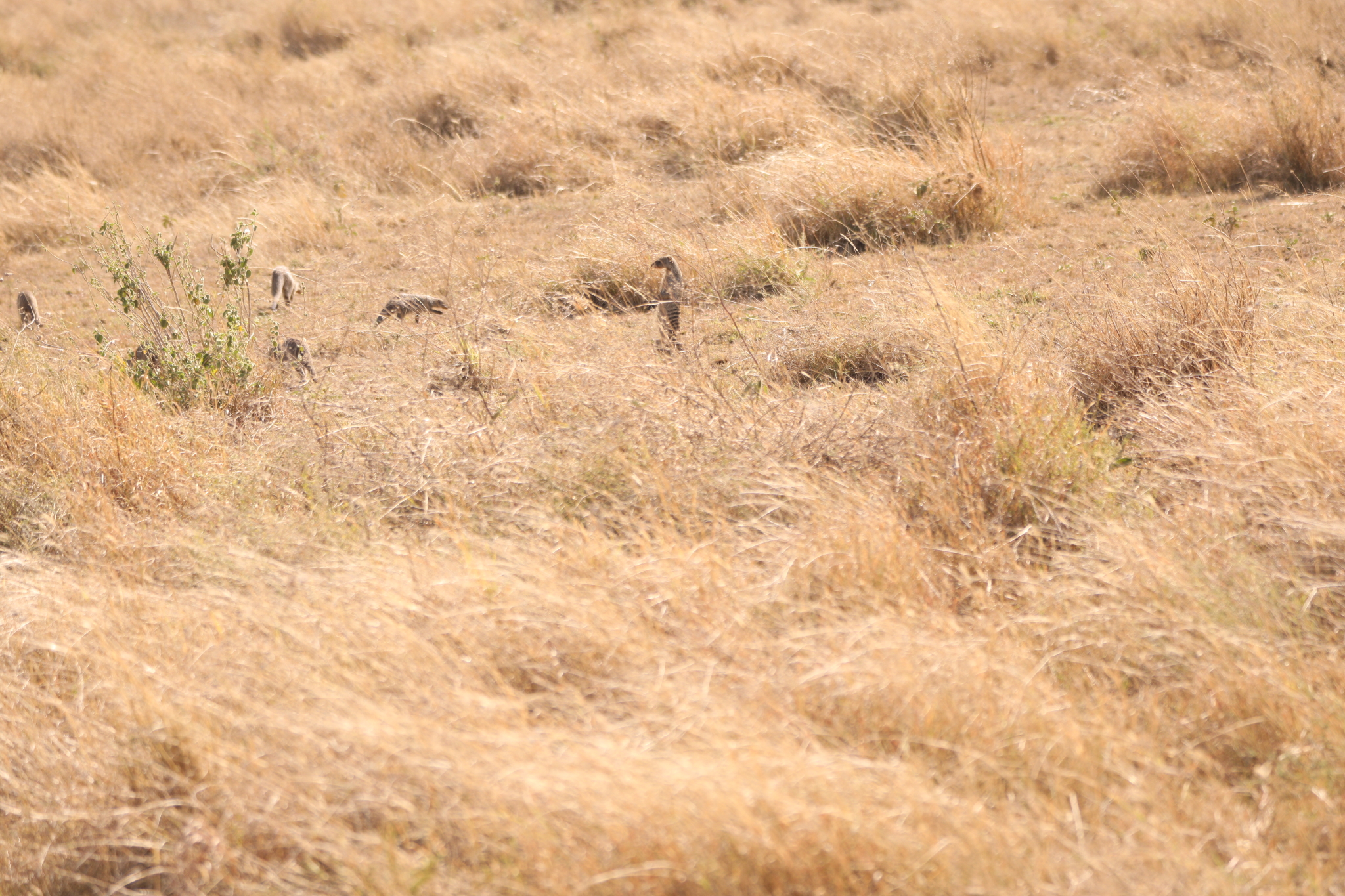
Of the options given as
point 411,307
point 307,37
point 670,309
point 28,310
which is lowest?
point 28,310

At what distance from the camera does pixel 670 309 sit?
4.59m

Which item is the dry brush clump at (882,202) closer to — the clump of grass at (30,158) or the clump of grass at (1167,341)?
the clump of grass at (1167,341)

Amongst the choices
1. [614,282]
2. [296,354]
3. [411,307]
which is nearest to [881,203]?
[614,282]

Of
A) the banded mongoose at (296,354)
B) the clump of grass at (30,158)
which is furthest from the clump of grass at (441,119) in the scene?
the banded mongoose at (296,354)

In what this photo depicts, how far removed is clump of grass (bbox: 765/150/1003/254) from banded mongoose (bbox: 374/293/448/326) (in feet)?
6.22

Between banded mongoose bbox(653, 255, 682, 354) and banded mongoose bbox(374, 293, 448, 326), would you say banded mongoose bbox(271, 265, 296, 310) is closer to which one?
banded mongoose bbox(374, 293, 448, 326)

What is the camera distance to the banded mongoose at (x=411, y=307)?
16.6ft

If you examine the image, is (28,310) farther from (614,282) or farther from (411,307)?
(614,282)

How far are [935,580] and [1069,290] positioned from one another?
7.96 feet

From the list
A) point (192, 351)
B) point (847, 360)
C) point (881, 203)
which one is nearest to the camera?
point (847, 360)

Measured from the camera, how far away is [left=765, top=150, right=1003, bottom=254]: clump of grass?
571 centimetres

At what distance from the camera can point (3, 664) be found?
2.94 m

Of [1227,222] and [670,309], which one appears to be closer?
[670,309]

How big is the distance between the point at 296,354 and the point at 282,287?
1253 millimetres
